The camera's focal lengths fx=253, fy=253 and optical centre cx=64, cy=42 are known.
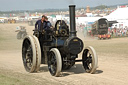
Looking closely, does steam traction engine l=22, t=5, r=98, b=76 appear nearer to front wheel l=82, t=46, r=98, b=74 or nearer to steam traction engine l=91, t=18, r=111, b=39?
front wheel l=82, t=46, r=98, b=74

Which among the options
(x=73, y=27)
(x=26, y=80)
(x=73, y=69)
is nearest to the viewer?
(x=26, y=80)

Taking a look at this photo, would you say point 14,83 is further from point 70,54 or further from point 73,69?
point 73,69

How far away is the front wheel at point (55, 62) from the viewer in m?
7.20

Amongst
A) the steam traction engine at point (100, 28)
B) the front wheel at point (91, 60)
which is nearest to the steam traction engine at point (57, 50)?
the front wheel at point (91, 60)

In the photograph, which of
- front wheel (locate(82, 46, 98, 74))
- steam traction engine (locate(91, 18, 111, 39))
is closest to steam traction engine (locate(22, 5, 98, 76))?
front wheel (locate(82, 46, 98, 74))

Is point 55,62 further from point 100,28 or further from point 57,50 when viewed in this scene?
point 100,28

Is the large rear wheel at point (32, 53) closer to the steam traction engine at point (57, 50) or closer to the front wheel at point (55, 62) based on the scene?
the steam traction engine at point (57, 50)

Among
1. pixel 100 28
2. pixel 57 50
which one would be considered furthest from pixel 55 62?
pixel 100 28

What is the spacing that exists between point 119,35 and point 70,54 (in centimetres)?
2195

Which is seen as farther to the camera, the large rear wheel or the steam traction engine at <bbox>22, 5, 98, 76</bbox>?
the large rear wheel

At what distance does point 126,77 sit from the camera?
722 centimetres

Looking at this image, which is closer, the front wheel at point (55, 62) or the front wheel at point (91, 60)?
the front wheel at point (55, 62)

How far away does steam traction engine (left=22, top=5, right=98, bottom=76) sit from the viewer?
743 cm

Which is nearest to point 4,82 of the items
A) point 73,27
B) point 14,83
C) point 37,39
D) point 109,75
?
point 14,83
